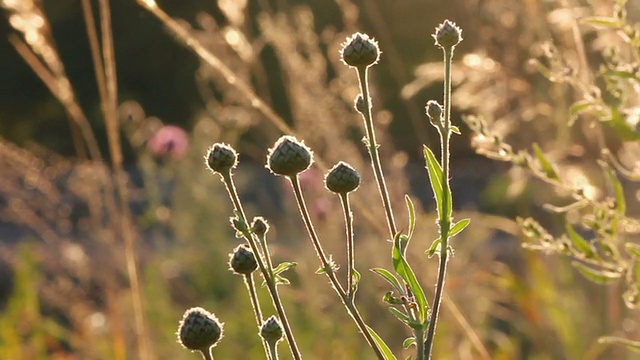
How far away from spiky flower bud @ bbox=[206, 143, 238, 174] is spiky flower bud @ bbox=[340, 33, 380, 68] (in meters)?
0.11

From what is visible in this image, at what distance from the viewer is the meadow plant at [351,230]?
28.8 inches

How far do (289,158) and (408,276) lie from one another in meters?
0.12

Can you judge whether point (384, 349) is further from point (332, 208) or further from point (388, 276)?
point (332, 208)

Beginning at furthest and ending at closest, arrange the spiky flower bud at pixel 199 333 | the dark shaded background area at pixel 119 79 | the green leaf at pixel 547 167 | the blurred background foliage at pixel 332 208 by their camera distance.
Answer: the dark shaded background area at pixel 119 79
the blurred background foliage at pixel 332 208
the green leaf at pixel 547 167
the spiky flower bud at pixel 199 333

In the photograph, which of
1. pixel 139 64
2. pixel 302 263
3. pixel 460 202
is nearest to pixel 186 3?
pixel 139 64

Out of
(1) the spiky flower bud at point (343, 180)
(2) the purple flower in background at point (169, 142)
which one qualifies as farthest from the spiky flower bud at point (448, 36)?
(2) the purple flower in background at point (169, 142)

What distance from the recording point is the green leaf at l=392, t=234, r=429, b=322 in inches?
28.9

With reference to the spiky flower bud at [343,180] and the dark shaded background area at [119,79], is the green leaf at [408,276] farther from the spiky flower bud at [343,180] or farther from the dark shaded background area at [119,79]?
the dark shaded background area at [119,79]

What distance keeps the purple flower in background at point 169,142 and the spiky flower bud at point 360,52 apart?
263 centimetres

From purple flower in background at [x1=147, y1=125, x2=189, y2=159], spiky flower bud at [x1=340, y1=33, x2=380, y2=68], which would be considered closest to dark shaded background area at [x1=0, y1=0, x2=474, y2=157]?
purple flower in background at [x1=147, y1=125, x2=189, y2=159]

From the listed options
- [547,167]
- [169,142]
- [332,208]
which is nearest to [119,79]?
[169,142]

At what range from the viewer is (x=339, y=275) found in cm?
327

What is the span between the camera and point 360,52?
31.4 inches

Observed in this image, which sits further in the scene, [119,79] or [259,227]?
[119,79]
